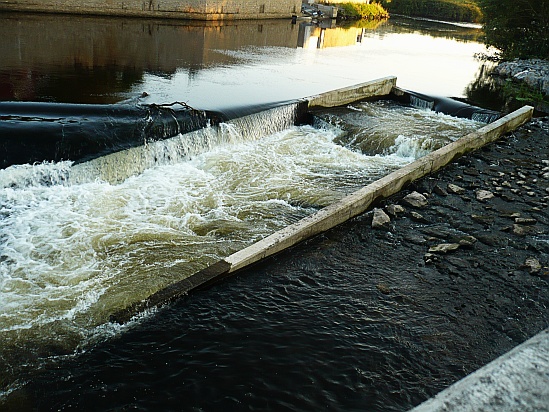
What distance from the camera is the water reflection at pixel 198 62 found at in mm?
13266

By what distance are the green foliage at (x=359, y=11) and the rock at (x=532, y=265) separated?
4554 cm

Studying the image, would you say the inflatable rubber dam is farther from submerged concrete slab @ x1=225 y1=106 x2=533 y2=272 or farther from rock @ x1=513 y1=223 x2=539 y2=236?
rock @ x1=513 y1=223 x2=539 y2=236

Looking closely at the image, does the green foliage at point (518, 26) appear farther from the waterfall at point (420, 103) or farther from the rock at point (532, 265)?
Answer: the rock at point (532, 265)

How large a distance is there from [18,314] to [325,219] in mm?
4288

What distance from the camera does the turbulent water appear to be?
529 cm

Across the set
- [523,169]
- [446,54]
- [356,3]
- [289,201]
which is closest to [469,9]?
[356,3]

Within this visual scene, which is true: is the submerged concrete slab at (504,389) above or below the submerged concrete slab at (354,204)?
above

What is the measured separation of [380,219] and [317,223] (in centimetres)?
120

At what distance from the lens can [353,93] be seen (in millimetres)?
15594

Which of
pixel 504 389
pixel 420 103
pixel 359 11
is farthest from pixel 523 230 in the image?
pixel 359 11

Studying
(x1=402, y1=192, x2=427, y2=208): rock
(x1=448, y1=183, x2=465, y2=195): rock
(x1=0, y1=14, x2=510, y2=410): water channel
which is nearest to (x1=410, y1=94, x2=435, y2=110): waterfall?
(x1=0, y1=14, x2=510, y2=410): water channel

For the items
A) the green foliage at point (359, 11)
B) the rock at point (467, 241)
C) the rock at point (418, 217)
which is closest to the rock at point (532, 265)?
the rock at point (467, 241)

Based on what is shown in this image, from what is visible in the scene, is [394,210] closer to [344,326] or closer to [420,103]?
[344,326]

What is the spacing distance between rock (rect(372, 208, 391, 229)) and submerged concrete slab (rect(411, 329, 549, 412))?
21.4 ft
